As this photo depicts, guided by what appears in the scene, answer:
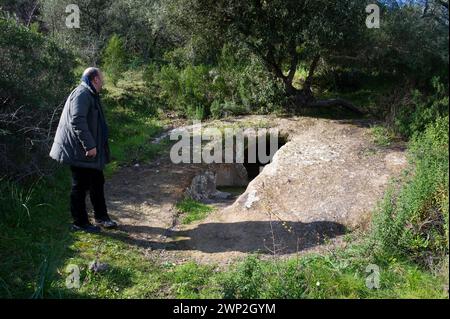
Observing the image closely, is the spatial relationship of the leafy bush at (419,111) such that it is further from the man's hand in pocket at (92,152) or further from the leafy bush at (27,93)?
the leafy bush at (27,93)

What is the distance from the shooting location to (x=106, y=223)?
605 cm

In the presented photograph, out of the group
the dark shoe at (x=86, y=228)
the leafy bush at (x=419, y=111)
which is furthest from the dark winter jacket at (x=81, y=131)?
the leafy bush at (x=419, y=111)

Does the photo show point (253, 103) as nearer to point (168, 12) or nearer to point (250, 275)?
point (168, 12)

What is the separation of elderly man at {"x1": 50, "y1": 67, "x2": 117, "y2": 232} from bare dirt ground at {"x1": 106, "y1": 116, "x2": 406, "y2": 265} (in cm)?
72

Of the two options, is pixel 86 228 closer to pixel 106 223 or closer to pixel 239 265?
pixel 106 223

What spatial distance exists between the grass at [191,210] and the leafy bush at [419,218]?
2.61m

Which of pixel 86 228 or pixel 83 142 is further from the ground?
pixel 83 142

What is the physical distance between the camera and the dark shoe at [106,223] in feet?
19.8

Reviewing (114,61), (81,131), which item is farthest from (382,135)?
(114,61)

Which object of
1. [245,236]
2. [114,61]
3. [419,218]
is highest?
[114,61]

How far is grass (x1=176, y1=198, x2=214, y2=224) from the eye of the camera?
262 inches

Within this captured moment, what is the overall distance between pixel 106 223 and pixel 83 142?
1.25m

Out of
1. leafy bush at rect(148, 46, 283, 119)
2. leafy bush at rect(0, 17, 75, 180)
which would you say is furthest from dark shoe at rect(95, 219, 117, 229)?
leafy bush at rect(148, 46, 283, 119)
